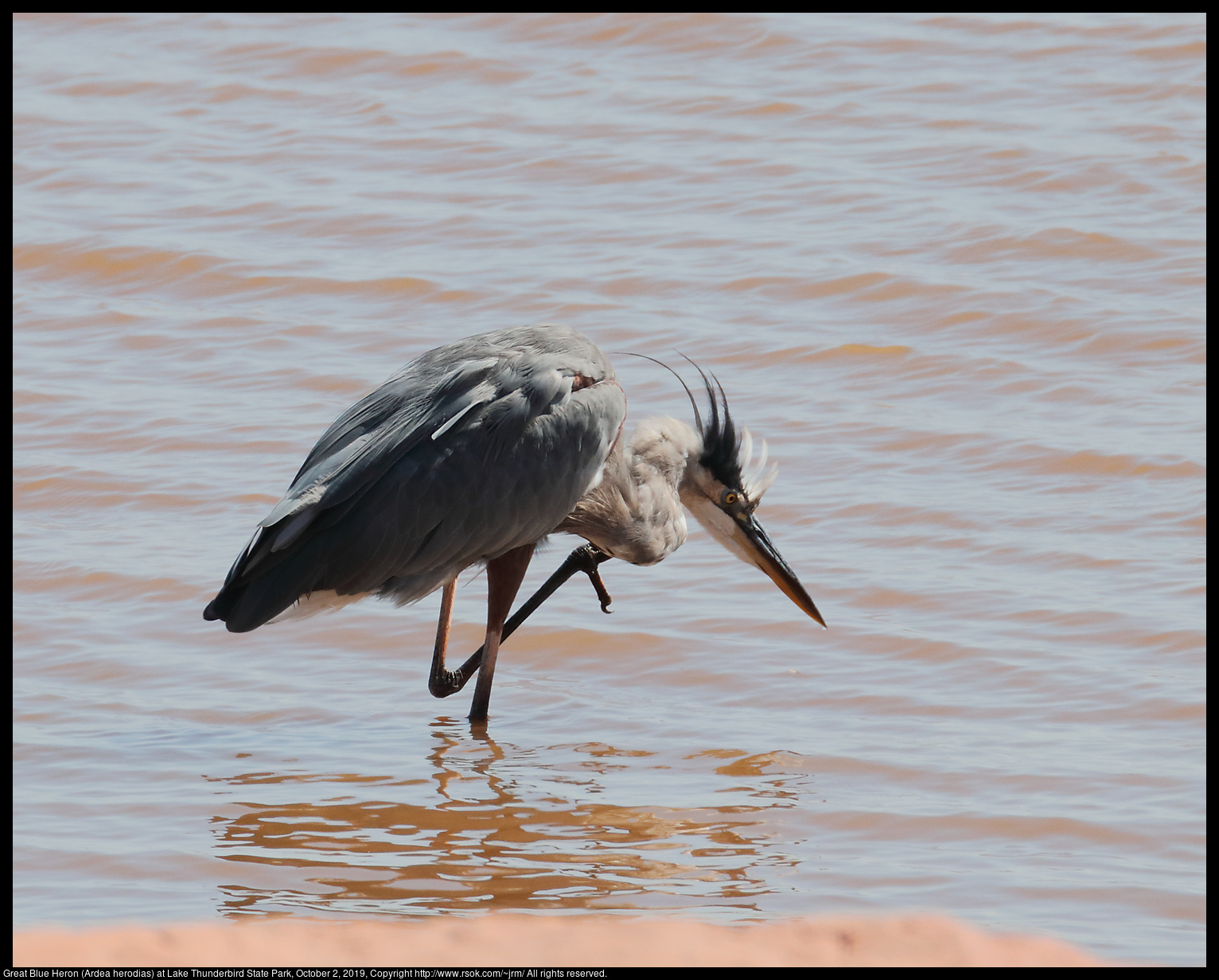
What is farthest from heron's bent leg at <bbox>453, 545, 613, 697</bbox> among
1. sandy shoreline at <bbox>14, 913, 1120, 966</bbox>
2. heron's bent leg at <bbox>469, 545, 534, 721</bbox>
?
sandy shoreline at <bbox>14, 913, 1120, 966</bbox>

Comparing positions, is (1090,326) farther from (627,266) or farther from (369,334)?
(369,334)

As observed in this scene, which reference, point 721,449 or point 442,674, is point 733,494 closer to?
point 721,449

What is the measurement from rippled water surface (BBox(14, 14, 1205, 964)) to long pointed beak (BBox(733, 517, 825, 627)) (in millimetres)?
175

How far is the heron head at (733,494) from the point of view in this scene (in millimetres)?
7094

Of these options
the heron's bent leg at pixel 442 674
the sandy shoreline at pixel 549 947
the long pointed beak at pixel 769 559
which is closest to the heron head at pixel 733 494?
the long pointed beak at pixel 769 559

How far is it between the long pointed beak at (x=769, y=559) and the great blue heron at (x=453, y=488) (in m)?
0.62

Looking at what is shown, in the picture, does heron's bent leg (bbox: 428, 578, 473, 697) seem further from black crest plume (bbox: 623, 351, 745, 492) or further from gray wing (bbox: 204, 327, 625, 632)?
black crest plume (bbox: 623, 351, 745, 492)

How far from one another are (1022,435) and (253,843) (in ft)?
17.0

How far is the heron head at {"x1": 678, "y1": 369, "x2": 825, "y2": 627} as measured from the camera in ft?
23.3

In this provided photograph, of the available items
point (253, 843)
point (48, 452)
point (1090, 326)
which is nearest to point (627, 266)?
point (1090, 326)

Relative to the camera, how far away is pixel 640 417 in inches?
366

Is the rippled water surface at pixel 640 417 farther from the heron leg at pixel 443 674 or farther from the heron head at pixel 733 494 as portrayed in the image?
the heron head at pixel 733 494

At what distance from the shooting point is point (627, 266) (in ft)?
37.4

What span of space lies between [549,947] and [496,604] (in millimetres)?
2933
